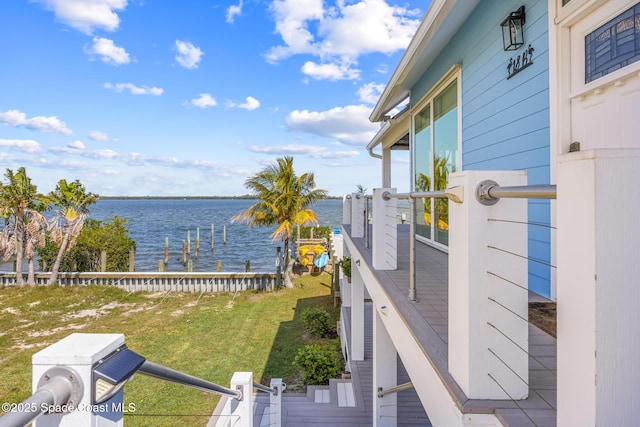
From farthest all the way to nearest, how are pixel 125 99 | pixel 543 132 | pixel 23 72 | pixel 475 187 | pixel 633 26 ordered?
pixel 125 99
pixel 23 72
pixel 543 132
pixel 633 26
pixel 475 187

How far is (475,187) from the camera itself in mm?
1301

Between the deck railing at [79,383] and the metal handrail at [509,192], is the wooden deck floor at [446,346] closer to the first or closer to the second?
the metal handrail at [509,192]

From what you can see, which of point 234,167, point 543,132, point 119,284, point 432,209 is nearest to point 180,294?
point 119,284

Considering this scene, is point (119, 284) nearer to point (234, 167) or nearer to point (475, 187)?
point (475, 187)

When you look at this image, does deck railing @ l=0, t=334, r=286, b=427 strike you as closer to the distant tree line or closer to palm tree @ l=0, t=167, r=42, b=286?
the distant tree line

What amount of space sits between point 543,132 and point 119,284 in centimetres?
1605

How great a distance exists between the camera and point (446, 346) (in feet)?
5.88

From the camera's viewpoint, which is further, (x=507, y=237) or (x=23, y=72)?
(x=23, y=72)

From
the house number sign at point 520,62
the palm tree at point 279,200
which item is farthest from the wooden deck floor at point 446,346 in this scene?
the palm tree at point 279,200

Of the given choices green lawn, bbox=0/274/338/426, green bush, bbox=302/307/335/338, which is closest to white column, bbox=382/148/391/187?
green bush, bbox=302/307/335/338

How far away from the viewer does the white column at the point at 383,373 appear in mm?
3881

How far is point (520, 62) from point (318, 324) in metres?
8.12

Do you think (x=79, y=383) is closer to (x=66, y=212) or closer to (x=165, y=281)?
(x=165, y=281)

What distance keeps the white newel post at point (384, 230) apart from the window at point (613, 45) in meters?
1.90
